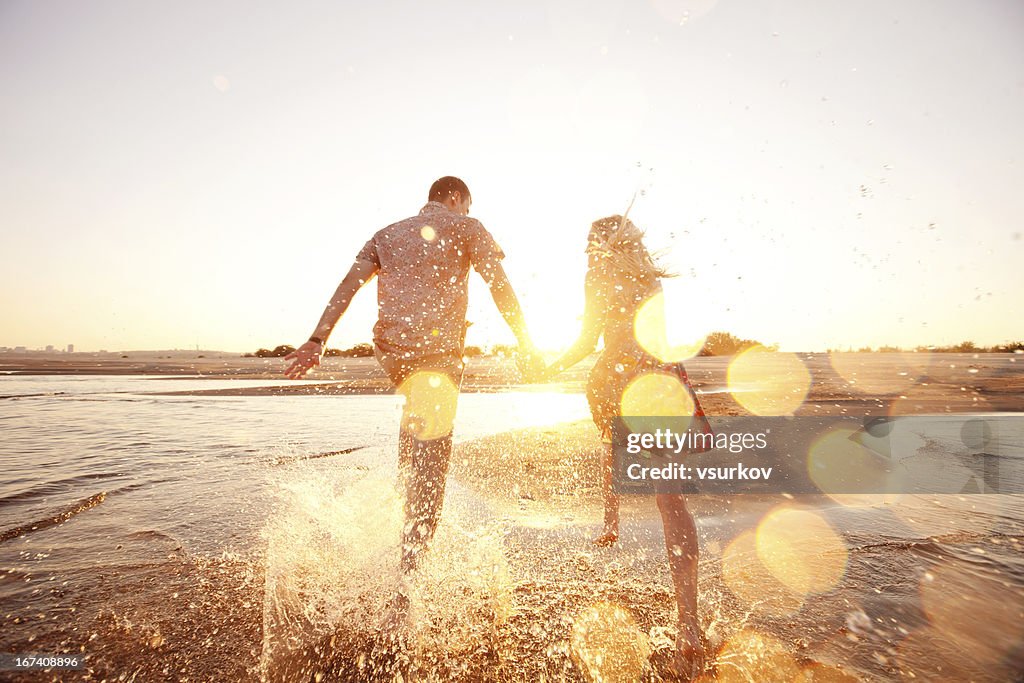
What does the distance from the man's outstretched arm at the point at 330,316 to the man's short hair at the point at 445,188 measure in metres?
0.59

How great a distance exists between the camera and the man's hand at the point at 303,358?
2.69 m

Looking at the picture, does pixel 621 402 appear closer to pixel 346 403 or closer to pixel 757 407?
pixel 757 407

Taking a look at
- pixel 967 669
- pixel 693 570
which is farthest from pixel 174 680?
pixel 967 669

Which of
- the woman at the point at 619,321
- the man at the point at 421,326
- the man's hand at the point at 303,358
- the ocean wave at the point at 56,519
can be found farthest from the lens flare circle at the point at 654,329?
the ocean wave at the point at 56,519

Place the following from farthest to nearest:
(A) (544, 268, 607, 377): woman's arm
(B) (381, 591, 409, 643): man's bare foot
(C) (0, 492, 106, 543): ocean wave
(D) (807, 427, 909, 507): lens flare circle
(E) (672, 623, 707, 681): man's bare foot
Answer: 1. (D) (807, 427, 909, 507): lens flare circle
2. (C) (0, 492, 106, 543): ocean wave
3. (A) (544, 268, 607, 377): woman's arm
4. (B) (381, 591, 409, 643): man's bare foot
5. (E) (672, 623, 707, 681): man's bare foot

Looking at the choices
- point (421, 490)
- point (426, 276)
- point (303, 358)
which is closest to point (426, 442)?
point (421, 490)

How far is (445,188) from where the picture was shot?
10.3ft

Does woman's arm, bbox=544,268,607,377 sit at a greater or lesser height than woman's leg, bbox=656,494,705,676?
greater

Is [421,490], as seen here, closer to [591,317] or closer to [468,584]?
[468,584]

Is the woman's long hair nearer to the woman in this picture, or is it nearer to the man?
the woman

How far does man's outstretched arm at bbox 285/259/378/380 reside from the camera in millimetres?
2719

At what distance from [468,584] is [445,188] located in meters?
2.45

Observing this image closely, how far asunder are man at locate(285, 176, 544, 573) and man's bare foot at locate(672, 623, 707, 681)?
4.46 feet

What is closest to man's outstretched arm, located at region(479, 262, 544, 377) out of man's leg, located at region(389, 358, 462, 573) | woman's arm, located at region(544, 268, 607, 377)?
woman's arm, located at region(544, 268, 607, 377)
